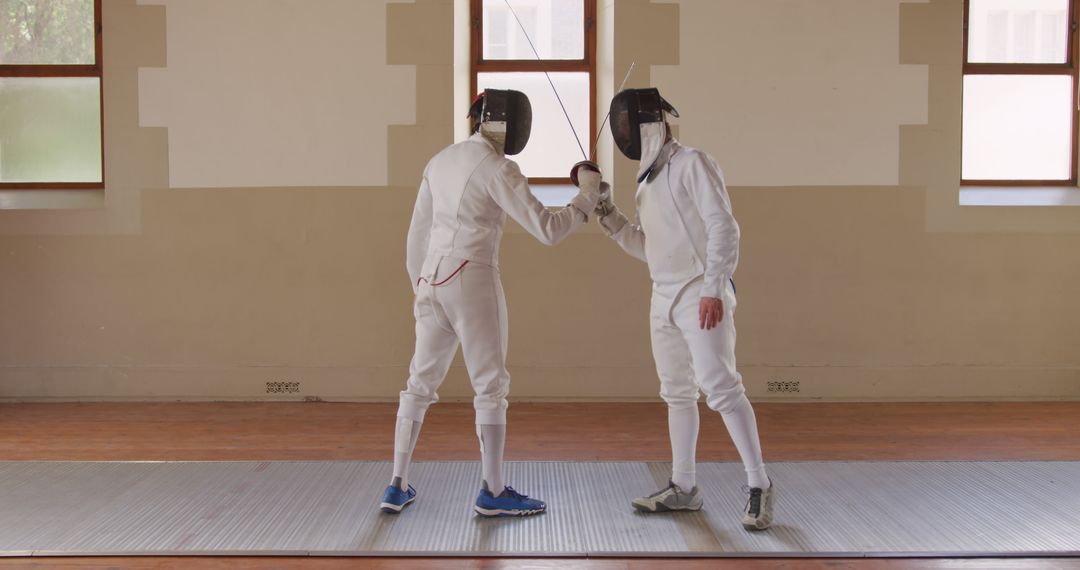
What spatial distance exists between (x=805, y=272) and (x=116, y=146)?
3.86m

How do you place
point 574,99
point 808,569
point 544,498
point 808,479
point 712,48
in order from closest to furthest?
point 808,569, point 544,498, point 808,479, point 712,48, point 574,99

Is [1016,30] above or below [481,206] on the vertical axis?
above

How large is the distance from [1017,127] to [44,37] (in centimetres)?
569

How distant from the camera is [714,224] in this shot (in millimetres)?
2729

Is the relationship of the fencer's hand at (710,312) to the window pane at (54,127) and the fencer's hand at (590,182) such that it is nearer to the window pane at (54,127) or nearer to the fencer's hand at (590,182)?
the fencer's hand at (590,182)

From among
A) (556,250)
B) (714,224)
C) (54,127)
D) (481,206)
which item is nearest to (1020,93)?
(556,250)

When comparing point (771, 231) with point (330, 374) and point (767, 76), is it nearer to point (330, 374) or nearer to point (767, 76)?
point (767, 76)

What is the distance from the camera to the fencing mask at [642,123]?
9.68 feet

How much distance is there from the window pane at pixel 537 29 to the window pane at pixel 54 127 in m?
→ 2.32

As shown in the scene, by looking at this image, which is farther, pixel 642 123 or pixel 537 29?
pixel 537 29

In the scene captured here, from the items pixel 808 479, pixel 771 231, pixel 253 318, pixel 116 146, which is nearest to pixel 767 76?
pixel 771 231

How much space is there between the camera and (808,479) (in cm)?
324

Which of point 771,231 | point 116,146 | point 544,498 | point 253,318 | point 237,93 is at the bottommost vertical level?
point 544,498

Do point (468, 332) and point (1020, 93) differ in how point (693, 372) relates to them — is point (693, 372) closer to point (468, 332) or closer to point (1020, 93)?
point (468, 332)
